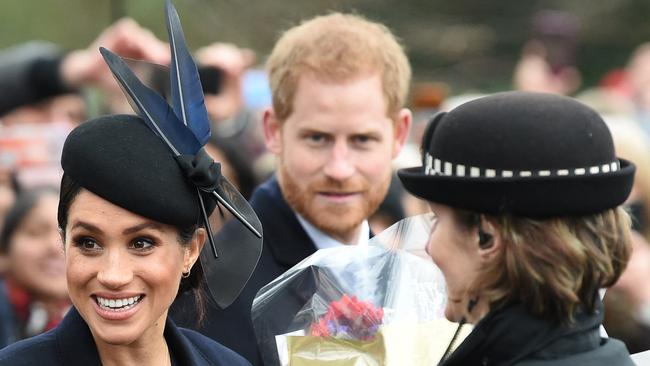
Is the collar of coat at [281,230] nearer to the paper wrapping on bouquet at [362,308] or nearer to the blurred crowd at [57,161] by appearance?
the blurred crowd at [57,161]

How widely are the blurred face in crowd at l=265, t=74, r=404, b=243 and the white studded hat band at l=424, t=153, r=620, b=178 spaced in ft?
5.17

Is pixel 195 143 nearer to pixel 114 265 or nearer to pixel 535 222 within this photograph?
pixel 114 265

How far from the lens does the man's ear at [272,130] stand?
516 cm

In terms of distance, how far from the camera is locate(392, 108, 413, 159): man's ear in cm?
524

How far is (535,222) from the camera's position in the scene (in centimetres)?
322

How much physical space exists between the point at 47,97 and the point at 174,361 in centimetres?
270

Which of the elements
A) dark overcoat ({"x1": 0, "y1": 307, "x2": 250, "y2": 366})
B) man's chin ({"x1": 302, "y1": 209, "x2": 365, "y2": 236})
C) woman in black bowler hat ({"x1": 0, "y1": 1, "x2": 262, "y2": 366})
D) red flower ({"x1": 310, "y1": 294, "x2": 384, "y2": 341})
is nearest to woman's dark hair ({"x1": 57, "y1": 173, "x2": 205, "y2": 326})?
woman in black bowler hat ({"x1": 0, "y1": 1, "x2": 262, "y2": 366})

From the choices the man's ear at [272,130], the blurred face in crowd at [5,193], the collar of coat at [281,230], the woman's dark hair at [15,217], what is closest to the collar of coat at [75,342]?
the collar of coat at [281,230]

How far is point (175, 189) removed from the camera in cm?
376

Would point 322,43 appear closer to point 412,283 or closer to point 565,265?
point 412,283

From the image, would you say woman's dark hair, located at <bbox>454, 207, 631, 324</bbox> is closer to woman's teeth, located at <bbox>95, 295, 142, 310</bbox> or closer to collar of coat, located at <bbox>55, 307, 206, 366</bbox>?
woman's teeth, located at <bbox>95, 295, 142, 310</bbox>

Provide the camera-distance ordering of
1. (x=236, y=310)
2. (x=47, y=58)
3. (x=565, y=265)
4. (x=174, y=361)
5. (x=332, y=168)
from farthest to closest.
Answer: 1. (x=47, y=58)
2. (x=332, y=168)
3. (x=236, y=310)
4. (x=174, y=361)
5. (x=565, y=265)

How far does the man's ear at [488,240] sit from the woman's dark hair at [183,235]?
0.96m

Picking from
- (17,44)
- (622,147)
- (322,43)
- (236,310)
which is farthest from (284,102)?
(17,44)
